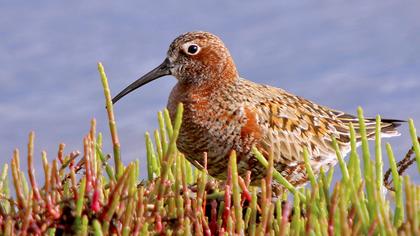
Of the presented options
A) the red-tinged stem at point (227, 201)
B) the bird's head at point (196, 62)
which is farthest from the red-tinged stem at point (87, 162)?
the bird's head at point (196, 62)

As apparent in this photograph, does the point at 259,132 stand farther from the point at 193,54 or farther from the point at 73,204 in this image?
the point at 73,204

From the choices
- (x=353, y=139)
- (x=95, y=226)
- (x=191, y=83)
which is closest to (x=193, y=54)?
(x=191, y=83)

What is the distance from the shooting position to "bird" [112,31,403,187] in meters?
6.74

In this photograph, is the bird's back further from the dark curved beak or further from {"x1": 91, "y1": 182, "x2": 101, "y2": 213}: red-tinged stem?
{"x1": 91, "y1": 182, "x2": 101, "y2": 213}: red-tinged stem

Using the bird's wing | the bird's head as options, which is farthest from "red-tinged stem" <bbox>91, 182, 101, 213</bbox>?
the bird's head

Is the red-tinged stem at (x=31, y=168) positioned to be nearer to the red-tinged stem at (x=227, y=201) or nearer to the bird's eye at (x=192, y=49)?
the red-tinged stem at (x=227, y=201)

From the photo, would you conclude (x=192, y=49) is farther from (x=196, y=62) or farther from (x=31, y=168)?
(x=31, y=168)

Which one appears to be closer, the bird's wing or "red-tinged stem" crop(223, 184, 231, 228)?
"red-tinged stem" crop(223, 184, 231, 228)

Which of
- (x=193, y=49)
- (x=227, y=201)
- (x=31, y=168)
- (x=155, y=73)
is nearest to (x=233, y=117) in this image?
(x=193, y=49)

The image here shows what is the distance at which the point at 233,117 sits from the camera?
22.4 feet

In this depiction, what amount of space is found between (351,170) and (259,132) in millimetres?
3509

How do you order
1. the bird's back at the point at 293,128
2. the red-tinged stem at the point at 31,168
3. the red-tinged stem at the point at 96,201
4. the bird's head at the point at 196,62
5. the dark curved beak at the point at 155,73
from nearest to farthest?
the red-tinged stem at the point at 31,168 < the red-tinged stem at the point at 96,201 < the bird's back at the point at 293,128 < the bird's head at the point at 196,62 < the dark curved beak at the point at 155,73

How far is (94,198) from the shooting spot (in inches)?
120

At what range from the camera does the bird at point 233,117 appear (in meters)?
6.74
